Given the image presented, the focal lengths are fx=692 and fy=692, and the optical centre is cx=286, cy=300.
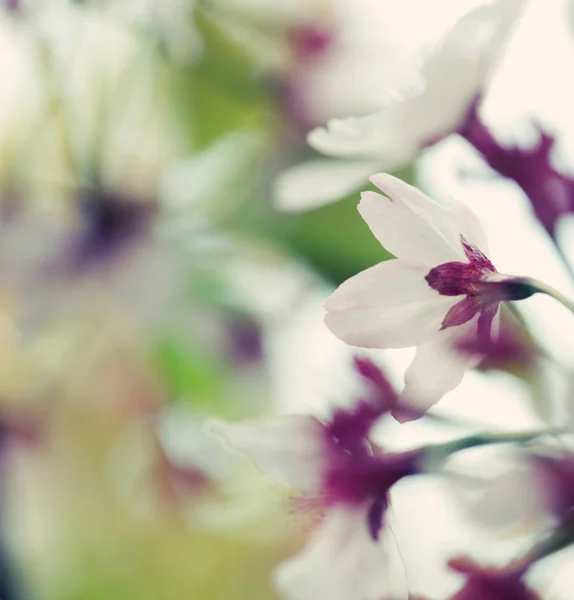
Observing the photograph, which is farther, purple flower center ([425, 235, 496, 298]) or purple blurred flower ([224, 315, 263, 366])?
purple blurred flower ([224, 315, 263, 366])

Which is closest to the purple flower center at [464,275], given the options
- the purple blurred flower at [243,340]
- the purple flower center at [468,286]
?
the purple flower center at [468,286]

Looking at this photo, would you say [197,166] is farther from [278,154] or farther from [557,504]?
[557,504]

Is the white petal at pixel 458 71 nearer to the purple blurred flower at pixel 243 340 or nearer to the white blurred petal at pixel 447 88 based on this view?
the white blurred petal at pixel 447 88

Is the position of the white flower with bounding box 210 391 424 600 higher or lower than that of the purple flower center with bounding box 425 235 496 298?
lower

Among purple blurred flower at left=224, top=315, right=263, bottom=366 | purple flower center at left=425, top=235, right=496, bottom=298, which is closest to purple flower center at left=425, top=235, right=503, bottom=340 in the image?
purple flower center at left=425, top=235, right=496, bottom=298

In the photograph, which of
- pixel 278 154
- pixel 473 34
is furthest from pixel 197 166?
pixel 473 34

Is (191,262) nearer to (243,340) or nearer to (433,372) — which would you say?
(243,340)

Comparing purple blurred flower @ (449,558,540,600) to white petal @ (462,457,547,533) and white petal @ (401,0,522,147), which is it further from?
white petal @ (401,0,522,147)

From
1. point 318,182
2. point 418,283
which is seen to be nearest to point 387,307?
point 418,283

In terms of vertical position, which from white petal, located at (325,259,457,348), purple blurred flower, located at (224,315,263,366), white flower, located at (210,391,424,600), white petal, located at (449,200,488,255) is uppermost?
white petal, located at (449,200,488,255)
